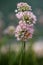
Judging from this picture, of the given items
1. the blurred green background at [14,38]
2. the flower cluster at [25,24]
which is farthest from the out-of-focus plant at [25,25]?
the blurred green background at [14,38]

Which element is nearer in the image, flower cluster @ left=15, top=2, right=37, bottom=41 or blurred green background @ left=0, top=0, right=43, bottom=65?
flower cluster @ left=15, top=2, right=37, bottom=41

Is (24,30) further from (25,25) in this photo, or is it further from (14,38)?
(14,38)

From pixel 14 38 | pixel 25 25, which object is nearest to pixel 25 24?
pixel 25 25

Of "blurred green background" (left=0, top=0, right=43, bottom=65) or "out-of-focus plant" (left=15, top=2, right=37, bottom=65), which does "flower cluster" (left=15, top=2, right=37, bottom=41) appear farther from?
"blurred green background" (left=0, top=0, right=43, bottom=65)

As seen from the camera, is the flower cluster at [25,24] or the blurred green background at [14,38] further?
the blurred green background at [14,38]

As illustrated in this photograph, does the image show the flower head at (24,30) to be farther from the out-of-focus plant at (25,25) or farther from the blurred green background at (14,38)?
the blurred green background at (14,38)

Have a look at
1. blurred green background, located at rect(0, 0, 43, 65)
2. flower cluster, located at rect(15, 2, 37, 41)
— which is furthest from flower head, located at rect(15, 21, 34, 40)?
blurred green background, located at rect(0, 0, 43, 65)

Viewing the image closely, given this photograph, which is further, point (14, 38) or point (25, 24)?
point (14, 38)

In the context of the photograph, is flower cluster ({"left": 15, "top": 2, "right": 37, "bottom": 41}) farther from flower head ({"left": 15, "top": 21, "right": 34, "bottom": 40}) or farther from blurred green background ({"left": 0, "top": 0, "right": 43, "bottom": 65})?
blurred green background ({"left": 0, "top": 0, "right": 43, "bottom": 65})

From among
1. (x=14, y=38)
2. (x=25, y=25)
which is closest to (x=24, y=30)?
(x=25, y=25)

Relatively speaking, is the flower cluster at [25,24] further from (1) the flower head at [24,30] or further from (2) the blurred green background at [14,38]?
(2) the blurred green background at [14,38]

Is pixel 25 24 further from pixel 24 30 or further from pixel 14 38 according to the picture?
pixel 14 38
